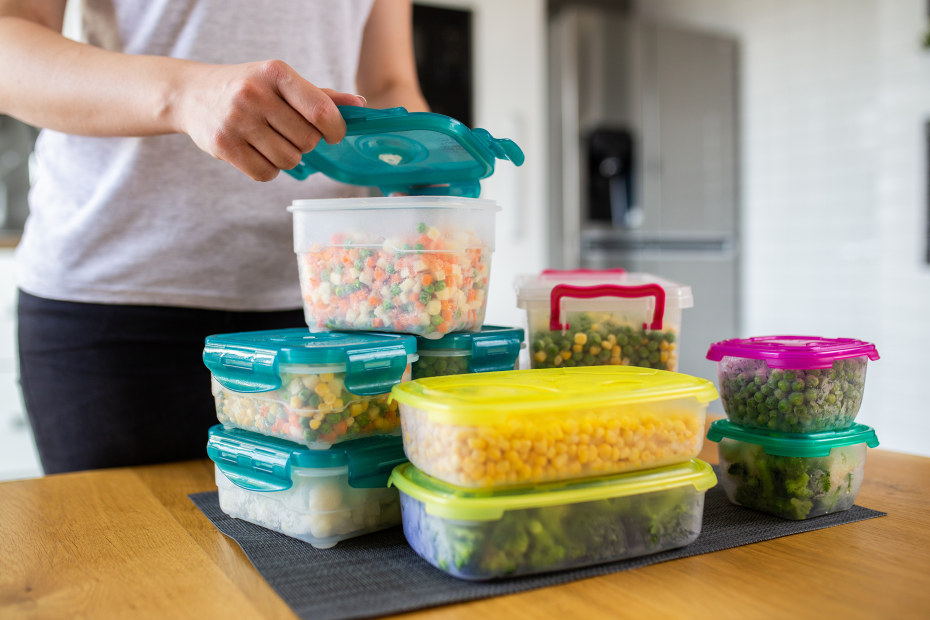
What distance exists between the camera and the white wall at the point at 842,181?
2830mm

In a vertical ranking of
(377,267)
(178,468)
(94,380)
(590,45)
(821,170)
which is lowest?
(178,468)

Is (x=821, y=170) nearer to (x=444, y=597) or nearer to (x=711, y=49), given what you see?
(x=711, y=49)

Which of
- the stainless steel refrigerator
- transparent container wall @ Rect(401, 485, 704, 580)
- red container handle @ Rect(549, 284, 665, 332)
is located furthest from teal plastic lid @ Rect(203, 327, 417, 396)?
the stainless steel refrigerator

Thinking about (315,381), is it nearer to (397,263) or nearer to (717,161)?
(397,263)

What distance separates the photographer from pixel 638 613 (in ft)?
1.75

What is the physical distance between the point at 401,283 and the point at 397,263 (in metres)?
0.02

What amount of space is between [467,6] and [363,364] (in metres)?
2.44

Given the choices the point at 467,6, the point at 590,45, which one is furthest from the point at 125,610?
the point at 590,45

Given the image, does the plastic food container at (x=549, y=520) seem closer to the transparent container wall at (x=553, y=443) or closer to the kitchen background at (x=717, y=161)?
the transparent container wall at (x=553, y=443)

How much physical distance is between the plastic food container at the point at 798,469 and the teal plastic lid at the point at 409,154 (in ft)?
1.25

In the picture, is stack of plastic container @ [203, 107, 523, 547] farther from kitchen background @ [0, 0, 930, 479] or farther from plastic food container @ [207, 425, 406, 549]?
kitchen background @ [0, 0, 930, 479]

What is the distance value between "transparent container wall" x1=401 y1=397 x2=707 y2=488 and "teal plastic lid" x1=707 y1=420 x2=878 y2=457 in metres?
0.12

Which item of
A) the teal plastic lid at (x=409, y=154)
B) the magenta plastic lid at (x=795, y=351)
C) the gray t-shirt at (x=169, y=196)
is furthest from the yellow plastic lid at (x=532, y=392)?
the gray t-shirt at (x=169, y=196)

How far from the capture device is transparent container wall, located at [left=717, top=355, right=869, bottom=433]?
712 mm
